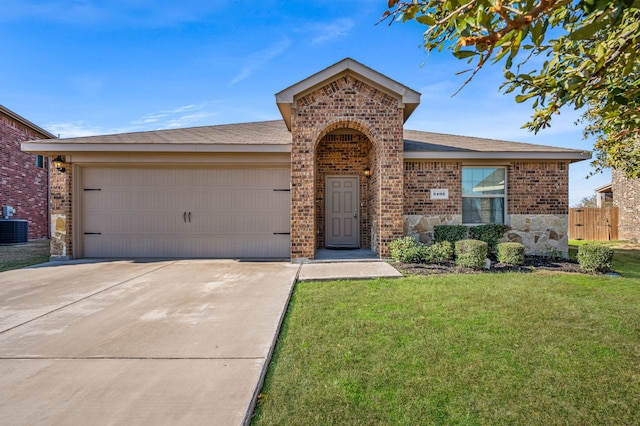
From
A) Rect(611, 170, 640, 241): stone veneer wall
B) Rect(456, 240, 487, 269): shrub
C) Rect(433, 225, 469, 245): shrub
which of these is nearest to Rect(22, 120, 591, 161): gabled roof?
Rect(433, 225, 469, 245): shrub

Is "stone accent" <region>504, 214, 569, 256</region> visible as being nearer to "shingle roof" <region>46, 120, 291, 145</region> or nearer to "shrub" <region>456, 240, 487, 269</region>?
"shrub" <region>456, 240, 487, 269</region>

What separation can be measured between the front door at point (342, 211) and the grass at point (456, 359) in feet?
14.8

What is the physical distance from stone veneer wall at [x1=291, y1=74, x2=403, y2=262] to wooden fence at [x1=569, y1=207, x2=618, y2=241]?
524 inches

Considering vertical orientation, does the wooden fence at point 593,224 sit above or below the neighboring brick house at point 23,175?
below

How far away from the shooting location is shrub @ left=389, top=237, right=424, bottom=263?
21.6ft

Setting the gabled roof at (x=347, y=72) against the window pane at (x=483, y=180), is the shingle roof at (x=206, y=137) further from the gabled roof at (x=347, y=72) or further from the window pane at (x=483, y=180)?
the window pane at (x=483, y=180)

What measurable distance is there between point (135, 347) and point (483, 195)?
8471mm

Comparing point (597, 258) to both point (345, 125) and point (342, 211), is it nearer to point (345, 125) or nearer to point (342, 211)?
point (342, 211)

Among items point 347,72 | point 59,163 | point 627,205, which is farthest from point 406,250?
point 627,205

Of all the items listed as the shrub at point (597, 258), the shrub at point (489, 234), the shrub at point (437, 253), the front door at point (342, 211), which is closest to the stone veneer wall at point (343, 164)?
the front door at point (342, 211)

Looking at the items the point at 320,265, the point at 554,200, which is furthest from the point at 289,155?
the point at 554,200

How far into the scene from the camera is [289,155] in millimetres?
7586

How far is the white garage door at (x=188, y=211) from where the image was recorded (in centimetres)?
791

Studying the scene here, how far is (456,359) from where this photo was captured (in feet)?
8.63
